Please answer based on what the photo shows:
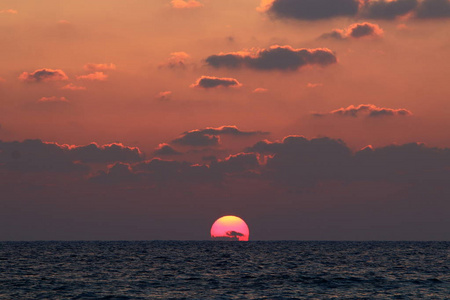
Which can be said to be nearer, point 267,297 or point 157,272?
point 267,297

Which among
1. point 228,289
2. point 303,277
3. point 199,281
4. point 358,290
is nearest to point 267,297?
point 228,289

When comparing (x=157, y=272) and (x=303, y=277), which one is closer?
(x=303, y=277)

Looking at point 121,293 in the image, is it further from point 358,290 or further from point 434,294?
point 434,294

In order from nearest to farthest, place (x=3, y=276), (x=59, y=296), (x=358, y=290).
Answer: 1. (x=59, y=296)
2. (x=358, y=290)
3. (x=3, y=276)

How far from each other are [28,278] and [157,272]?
1751 centimetres

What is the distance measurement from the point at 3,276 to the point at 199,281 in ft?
81.1

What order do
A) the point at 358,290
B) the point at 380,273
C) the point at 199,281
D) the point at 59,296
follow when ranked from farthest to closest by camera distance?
the point at 380,273, the point at 199,281, the point at 358,290, the point at 59,296

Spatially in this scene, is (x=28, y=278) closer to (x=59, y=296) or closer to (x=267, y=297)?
(x=59, y=296)

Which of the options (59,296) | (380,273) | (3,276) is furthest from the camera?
(380,273)

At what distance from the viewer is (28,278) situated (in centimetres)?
6806

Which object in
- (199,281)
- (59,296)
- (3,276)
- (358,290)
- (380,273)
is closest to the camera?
(59,296)

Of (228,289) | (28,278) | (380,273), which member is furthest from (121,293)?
(380,273)

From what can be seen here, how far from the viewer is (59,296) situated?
51.6 metres

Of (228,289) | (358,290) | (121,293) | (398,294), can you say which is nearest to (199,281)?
(228,289)
